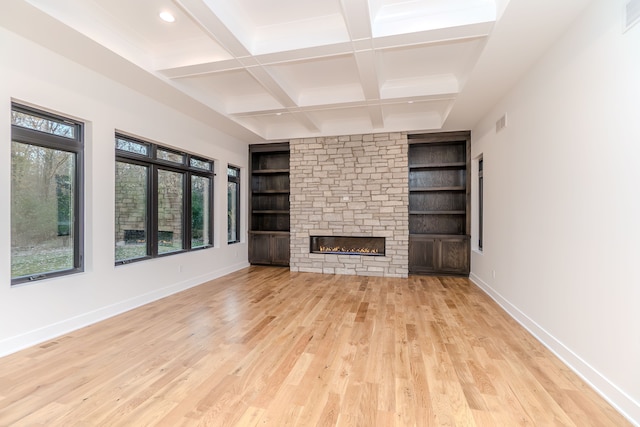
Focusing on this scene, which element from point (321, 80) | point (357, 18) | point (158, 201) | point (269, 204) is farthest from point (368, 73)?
point (269, 204)

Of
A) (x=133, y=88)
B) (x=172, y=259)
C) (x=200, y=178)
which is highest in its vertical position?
(x=133, y=88)

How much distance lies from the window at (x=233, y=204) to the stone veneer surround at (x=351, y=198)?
1.25 metres

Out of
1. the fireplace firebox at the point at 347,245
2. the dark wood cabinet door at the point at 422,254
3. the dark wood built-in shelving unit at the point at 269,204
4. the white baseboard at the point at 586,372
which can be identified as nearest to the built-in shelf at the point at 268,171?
the dark wood built-in shelving unit at the point at 269,204

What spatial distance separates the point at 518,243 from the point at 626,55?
2.17m

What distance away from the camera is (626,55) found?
1.96 metres

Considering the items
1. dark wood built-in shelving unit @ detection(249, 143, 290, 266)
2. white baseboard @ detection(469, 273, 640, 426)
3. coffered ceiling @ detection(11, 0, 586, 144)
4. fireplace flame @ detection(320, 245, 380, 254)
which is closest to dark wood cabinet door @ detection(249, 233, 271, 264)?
dark wood built-in shelving unit @ detection(249, 143, 290, 266)

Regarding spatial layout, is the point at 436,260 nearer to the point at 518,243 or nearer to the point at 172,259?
the point at 518,243

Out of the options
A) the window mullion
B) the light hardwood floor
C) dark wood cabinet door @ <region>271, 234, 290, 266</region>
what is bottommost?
the light hardwood floor

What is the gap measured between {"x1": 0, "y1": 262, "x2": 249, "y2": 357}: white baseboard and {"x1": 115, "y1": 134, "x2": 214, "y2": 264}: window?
1.76ft

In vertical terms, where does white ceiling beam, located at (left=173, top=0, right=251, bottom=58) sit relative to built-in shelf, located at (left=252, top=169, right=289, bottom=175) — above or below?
above

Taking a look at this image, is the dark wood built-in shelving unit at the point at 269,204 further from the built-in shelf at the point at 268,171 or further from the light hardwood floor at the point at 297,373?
the light hardwood floor at the point at 297,373

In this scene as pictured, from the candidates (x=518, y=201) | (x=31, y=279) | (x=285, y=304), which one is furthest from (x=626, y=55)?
(x=31, y=279)

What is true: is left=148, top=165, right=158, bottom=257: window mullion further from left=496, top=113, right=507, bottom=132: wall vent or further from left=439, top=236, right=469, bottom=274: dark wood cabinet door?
left=439, top=236, right=469, bottom=274: dark wood cabinet door

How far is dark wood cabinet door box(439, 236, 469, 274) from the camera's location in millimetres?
5863
